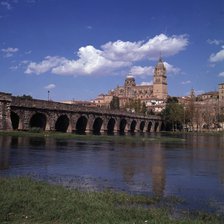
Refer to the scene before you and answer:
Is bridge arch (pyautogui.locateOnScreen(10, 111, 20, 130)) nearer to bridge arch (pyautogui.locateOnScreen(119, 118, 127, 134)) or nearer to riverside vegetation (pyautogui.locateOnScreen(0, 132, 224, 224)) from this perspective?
riverside vegetation (pyautogui.locateOnScreen(0, 132, 224, 224))

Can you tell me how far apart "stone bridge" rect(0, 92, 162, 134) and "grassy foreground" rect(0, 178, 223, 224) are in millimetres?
45243

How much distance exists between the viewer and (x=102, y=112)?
102 meters

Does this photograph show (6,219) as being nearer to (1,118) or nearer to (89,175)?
(89,175)

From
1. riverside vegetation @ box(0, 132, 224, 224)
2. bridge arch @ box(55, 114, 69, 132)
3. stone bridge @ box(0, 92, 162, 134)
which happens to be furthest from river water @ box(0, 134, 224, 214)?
bridge arch @ box(55, 114, 69, 132)

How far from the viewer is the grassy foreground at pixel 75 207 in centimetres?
1135

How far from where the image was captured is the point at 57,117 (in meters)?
76.7

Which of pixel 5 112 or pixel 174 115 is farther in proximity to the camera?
pixel 174 115

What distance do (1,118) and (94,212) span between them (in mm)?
48823

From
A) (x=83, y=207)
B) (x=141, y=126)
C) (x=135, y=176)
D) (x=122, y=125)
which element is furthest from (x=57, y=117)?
(x=141, y=126)

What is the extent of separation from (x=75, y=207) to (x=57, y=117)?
6478 centimetres

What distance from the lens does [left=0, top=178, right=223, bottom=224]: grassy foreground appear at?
11352 millimetres

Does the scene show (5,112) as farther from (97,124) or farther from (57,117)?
(97,124)

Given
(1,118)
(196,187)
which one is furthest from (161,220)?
(1,118)

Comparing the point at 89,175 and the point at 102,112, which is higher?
the point at 102,112
